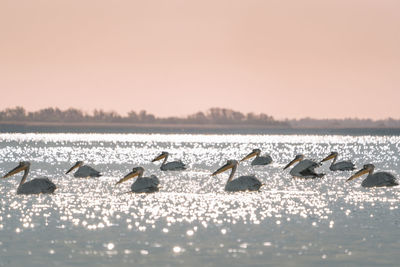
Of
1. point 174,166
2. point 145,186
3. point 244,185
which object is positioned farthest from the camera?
point 174,166

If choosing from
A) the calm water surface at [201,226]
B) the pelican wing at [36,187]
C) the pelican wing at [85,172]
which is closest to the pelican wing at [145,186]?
the calm water surface at [201,226]

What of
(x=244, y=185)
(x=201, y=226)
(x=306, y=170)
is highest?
(x=306, y=170)

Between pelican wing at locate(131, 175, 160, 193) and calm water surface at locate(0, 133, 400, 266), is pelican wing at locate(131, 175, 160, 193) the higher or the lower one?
the higher one

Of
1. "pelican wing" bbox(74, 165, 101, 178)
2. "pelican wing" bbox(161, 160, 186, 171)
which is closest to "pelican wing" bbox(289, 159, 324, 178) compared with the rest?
"pelican wing" bbox(161, 160, 186, 171)

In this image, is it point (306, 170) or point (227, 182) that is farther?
point (306, 170)

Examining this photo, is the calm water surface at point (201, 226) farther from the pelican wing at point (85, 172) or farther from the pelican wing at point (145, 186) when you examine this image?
the pelican wing at point (85, 172)

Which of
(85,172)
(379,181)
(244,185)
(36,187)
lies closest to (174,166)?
(85,172)

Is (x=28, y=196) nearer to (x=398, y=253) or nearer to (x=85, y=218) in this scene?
(x=85, y=218)

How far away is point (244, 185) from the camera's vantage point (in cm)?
2805

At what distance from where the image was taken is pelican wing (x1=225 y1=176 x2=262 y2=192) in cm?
2806

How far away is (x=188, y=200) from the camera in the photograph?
2580cm

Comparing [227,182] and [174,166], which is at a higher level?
[227,182]

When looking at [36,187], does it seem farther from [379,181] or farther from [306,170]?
[306,170]

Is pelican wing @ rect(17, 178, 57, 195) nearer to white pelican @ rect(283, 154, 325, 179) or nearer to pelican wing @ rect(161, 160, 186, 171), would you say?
white pelican @ rect(283, 154, 325, 179)
